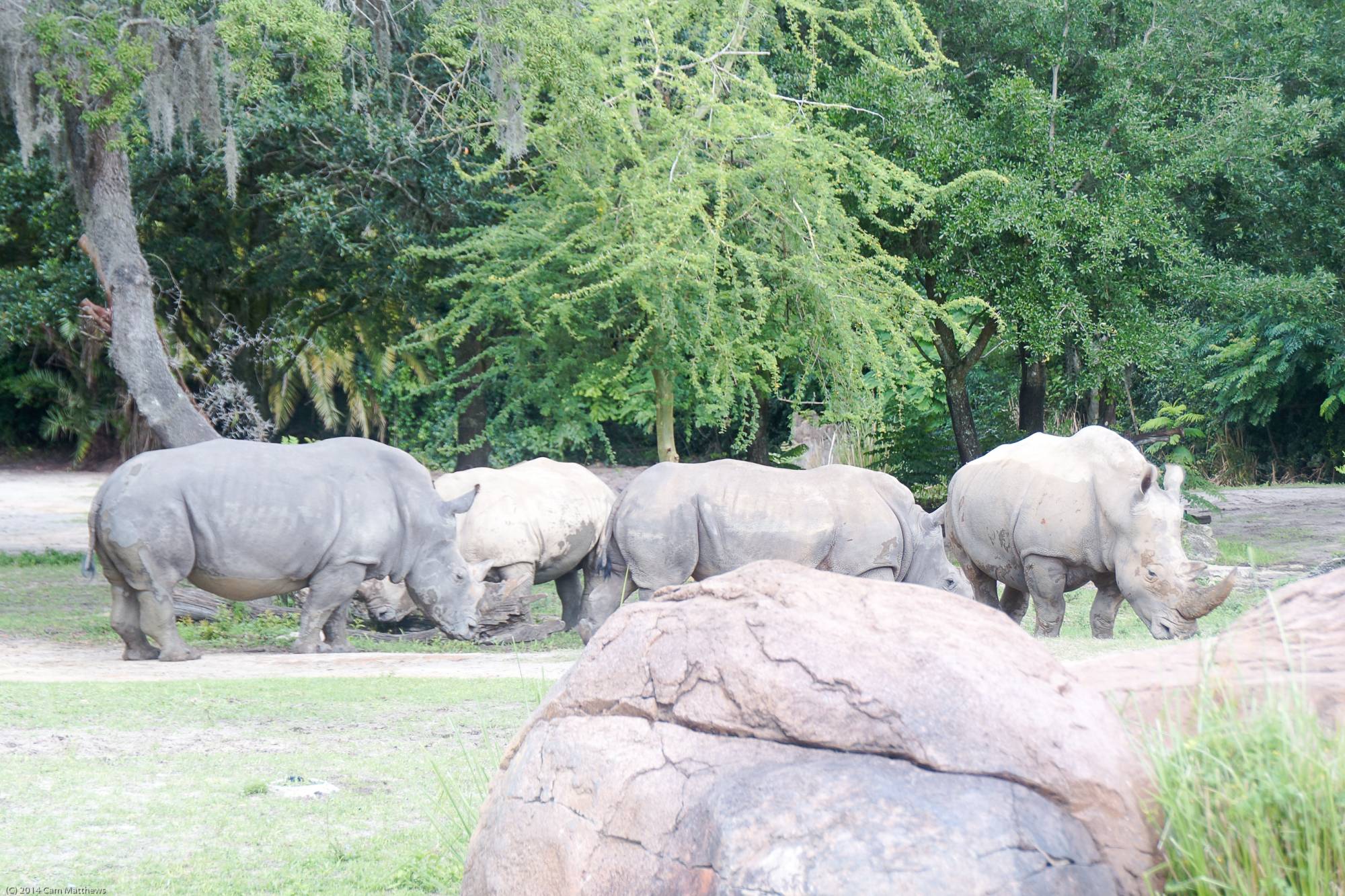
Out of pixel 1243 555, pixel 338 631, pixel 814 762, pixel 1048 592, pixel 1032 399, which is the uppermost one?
pixel 1032 399

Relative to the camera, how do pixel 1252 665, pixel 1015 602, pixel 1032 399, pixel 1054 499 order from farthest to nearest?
1. pixel 1032 399
2. pixel 1015 602
3. pixel 1054 499
4. pixel 1252 665

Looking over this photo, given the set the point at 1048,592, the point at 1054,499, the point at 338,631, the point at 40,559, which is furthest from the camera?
the point at 40,559

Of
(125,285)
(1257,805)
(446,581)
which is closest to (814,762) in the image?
(1257,805)

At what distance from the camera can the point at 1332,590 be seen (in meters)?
3.94

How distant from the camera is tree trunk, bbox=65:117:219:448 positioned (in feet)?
41.2

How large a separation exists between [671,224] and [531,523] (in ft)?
10.6

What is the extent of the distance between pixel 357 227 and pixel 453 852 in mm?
12572

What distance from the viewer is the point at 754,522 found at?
35.3 feet

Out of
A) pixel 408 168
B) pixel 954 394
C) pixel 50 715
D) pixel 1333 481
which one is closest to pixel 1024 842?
pixel 50 715

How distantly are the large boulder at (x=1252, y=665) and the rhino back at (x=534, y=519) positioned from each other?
28.2ft

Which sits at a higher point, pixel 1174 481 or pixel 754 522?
pixel 1174 481

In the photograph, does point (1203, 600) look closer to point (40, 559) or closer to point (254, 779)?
point (254, 779)

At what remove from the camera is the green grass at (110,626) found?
1132 cm

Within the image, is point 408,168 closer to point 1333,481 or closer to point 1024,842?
point 1024,842
